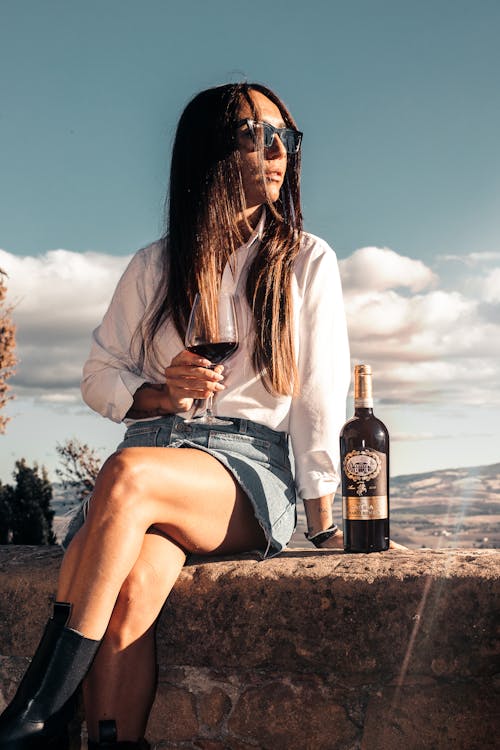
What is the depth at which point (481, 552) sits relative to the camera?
9.24 feet

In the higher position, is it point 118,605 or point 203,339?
point 203,339

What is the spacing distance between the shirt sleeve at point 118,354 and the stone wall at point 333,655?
0.65m

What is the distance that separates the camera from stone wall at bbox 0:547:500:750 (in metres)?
2.47

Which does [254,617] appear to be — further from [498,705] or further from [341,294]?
[341,294]

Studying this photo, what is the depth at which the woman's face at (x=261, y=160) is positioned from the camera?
123 inches

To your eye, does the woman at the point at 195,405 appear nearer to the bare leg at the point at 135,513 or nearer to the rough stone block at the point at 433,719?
the bare leg at the point at 135,513

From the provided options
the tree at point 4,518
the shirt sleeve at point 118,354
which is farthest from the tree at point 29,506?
the shirt sleeve at point 118,354

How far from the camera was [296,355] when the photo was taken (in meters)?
2.95

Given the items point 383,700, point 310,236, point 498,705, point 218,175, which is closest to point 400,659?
point 383,700

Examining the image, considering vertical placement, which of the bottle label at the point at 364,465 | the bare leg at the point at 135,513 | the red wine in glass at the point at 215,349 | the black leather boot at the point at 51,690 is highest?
the red wine in glass at the point at 215,349

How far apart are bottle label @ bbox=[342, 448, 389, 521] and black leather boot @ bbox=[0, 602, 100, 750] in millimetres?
943

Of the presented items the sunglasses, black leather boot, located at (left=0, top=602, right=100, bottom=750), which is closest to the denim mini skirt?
black leather boot, located at (left=0, top=602, right=100, bottom=750)

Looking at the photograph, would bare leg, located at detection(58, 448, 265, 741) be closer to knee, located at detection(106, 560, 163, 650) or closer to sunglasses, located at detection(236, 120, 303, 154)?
knee, located at detection(106, 560, 163, 650)

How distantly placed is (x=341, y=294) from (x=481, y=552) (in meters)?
1.09
